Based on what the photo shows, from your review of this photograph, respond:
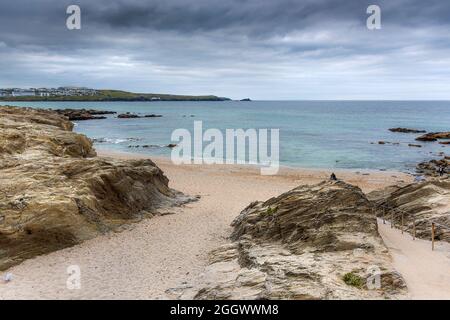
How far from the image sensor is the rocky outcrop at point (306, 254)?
1154 cm

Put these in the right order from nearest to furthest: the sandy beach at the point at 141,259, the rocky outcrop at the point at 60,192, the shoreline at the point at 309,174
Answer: the sandy beach at the point at 141,259 → the rocky outcrop at the point at 60,192 → the shoreline at the point at 309,174

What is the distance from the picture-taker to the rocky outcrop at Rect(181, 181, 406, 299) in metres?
11.5

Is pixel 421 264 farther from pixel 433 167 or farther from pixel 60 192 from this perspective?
pixel 433 167

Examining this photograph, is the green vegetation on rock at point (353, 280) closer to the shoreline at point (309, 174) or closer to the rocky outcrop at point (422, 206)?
the rocky outcrop at point (422, 206)

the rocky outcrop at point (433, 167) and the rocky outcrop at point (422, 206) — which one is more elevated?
the rocky outcrop at point (422, 206)

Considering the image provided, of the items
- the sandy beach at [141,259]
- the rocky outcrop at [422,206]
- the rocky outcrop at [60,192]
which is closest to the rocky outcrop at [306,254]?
the sandy beach at [141,259]

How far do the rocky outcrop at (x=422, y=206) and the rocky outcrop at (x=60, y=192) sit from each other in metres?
12.5

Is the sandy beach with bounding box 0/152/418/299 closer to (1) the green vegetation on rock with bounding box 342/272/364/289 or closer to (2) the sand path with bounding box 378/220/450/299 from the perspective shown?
(1) the green vegetation on rock with bounding box 342/272/364/289

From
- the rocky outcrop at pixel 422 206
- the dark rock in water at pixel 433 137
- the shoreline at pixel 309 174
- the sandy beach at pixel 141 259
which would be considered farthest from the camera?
the dark rock in water at pixel 433 137

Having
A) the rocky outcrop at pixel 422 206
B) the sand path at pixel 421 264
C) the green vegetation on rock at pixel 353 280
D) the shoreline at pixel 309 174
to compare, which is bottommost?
the shoreline at pixel 309 174

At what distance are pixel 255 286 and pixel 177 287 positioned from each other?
3.36m

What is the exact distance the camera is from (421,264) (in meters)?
13.7

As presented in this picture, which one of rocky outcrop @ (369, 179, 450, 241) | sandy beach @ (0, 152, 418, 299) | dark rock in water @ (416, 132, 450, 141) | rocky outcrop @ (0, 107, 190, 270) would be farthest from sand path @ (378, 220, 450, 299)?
dark rock in water @ (416, 132, 450, 141)
